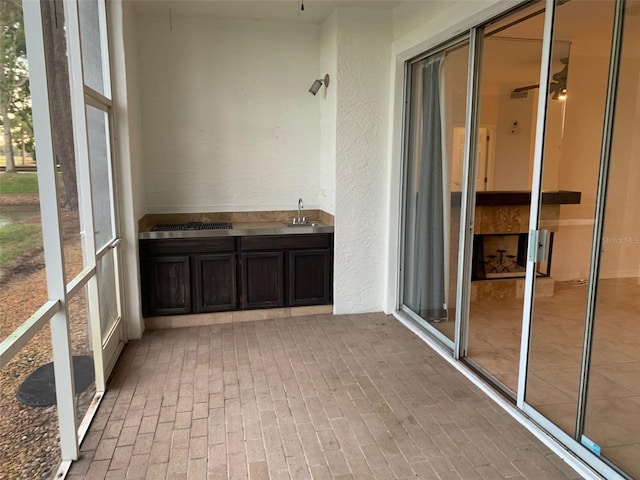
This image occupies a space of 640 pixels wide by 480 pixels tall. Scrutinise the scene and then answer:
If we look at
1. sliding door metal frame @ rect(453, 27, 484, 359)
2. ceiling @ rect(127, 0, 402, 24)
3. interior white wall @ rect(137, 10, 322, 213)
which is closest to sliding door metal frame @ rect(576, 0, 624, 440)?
sliding door metal frame @ rect(453, 27, 484, 359)

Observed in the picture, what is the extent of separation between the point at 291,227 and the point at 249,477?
243cm

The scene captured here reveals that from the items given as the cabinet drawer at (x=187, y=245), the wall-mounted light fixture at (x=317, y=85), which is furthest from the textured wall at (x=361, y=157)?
the cabinet drawer at (x=187, y=245)

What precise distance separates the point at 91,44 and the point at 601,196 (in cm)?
339

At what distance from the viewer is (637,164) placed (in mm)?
2871

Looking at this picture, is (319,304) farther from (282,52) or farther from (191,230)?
(282,52)

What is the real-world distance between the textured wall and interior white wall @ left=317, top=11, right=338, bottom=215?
2.5 inches

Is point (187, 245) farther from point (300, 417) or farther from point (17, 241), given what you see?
point (17, 241)

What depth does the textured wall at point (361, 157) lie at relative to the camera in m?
4.12

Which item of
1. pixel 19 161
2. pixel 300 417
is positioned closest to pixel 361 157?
pixel 300 417

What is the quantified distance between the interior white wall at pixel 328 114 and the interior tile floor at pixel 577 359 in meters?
1.87

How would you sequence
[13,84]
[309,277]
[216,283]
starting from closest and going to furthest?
[13,84], [216,283], [309,277]

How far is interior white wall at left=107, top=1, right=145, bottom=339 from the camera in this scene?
140 inches

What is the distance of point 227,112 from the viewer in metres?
4.55

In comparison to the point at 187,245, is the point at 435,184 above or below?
above
